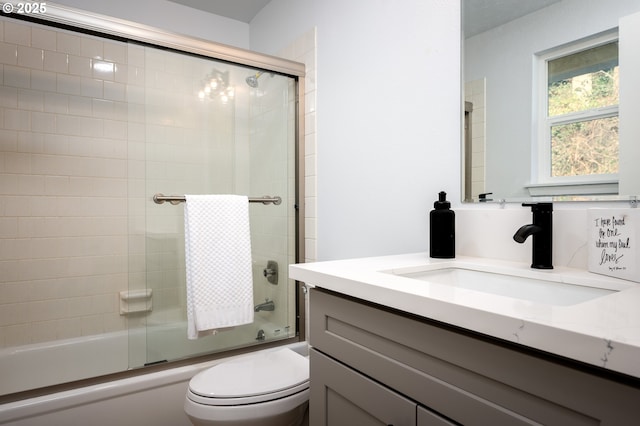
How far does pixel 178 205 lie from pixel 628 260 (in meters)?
1.59

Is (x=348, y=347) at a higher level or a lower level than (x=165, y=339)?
higher

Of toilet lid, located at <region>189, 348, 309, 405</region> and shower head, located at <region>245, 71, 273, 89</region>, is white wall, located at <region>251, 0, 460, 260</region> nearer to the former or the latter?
shower head, located at <region>245, 71, 273, 89</region>

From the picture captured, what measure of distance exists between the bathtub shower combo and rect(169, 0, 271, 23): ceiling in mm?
564

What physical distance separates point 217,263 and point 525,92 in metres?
1.35

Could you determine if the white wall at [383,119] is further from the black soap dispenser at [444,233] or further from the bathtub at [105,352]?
the bathtub at [105,352]

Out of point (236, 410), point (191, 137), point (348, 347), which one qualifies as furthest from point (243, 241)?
point (348, 347)

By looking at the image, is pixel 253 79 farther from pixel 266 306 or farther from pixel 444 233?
pixel 444 233

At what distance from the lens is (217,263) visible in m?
1.75

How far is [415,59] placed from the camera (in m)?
1.46

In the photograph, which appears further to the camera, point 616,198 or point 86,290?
point 86,290

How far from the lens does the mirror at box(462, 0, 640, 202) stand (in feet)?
2.97

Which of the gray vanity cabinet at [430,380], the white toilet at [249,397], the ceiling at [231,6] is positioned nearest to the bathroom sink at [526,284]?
the gray vanity cabinet at [430,380]

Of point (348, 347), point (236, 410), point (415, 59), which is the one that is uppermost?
point (415, 59)

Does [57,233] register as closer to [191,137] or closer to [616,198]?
[191,137]
